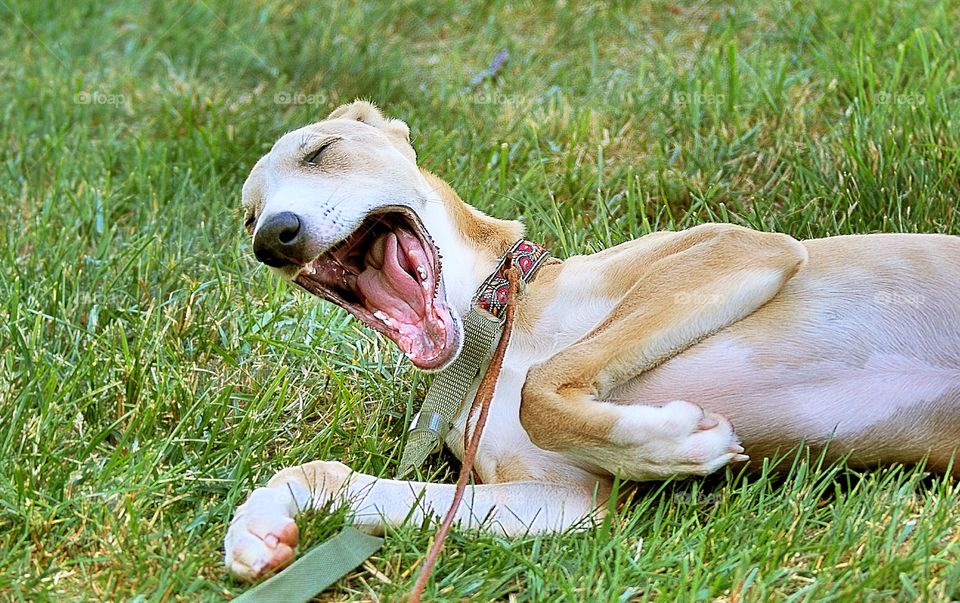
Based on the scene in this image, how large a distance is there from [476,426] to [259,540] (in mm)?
600

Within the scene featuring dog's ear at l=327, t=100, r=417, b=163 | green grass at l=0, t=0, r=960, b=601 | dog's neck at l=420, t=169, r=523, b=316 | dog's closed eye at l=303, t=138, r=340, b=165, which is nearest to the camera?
green grass at l=0, t=0, r=960, b=601

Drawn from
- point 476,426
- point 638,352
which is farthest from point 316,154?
point 638,352

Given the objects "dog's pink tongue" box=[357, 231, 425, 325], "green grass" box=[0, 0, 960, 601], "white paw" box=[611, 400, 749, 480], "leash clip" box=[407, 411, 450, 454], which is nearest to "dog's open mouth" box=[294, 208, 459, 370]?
"dog's pink tongue" box=[357, 231, 425, 325]

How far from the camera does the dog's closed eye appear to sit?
11.6ft

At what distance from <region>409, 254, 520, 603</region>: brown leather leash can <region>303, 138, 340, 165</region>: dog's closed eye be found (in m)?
0.63

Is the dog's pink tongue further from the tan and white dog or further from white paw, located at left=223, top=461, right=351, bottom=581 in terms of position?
white paw, located at left=223, top=461, right=351, bottom=581

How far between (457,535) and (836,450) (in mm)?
941

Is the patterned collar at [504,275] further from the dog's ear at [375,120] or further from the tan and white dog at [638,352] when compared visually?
the dog's ear at [375,120]

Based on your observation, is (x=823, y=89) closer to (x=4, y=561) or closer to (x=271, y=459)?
(x=271, y=459)

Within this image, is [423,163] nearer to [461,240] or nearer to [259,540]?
[461,240]

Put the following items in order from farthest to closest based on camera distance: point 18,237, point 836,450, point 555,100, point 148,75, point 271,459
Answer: point 148,75
point 555,100
point 18,237
point 271,459
point 836,450

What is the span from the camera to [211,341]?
12.9ft

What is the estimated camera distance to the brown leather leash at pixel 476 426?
8.52 ft

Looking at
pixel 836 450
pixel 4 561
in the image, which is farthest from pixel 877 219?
pixel 4 561
